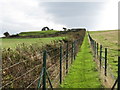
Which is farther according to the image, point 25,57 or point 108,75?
point 108,75

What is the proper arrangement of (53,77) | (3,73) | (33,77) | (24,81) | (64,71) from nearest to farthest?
(3,73), (24,81), (33,77), (53,77), (64,71)

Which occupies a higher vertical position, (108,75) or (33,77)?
(33,77)

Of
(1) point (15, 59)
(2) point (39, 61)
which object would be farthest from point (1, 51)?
(2) point (39, 61)

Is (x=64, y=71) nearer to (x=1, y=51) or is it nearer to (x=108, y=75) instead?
(x=108, y=75)

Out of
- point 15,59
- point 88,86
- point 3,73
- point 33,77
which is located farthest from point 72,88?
point 3,73

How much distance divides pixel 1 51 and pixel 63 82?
14.8ft

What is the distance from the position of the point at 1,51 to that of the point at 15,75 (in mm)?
881

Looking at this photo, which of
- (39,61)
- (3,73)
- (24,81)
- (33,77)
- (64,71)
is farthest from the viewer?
(64,71)

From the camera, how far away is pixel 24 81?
6.52 m

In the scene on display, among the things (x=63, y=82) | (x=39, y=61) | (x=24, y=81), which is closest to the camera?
(x=24, y=81)

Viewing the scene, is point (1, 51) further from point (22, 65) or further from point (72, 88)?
point (72, 88)

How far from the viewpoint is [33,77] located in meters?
7.21

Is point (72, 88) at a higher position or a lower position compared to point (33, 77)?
lower

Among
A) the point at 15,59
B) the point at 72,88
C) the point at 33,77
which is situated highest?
the point at 15,59
